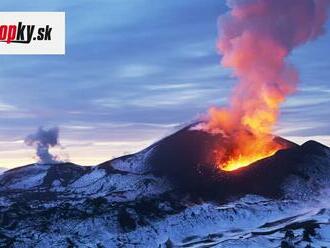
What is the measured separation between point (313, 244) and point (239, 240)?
19634mm

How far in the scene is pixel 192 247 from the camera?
19900cm

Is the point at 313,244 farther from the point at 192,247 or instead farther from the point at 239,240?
the point at 192,247

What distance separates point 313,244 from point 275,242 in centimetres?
999

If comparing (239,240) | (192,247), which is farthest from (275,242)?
(192,247)

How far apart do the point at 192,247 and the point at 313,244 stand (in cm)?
3268

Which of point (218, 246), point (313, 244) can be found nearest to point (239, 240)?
point (218, 246)

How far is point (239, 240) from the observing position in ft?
642

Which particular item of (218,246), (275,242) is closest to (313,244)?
(275,242)

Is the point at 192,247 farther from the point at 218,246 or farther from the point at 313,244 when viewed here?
the point at 313,244

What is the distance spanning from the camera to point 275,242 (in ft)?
635

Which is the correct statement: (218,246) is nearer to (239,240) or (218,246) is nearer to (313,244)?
(239,240)

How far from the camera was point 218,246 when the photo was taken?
192m

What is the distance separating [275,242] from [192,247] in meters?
22.8

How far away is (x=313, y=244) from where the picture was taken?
192m
